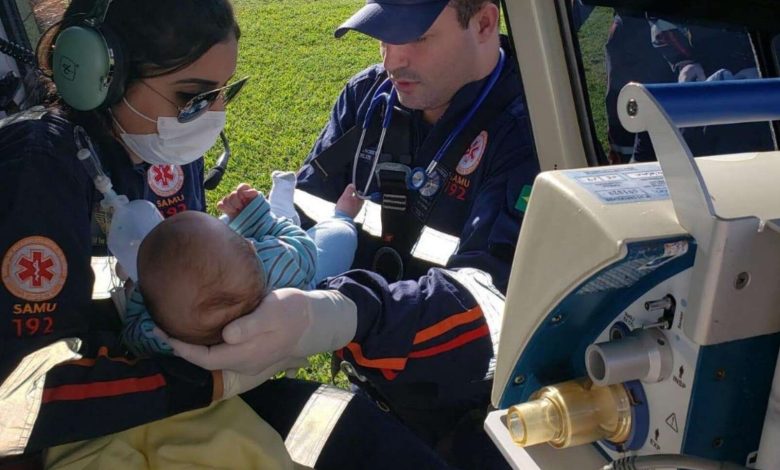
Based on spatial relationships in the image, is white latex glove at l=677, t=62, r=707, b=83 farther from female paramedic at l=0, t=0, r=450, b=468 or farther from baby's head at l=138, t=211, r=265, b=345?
baby's head at l=138, t=211, r=265, b=345

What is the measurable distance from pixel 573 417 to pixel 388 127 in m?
1.73

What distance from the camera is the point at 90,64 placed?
1.77m

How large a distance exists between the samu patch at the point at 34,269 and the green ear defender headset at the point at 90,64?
0.40 m

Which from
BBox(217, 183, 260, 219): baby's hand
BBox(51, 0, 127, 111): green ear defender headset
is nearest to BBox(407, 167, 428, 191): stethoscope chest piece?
BBox(217, 183, 260, 219): baby's hand

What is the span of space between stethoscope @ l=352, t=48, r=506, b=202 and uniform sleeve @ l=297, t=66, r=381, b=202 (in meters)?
0.08

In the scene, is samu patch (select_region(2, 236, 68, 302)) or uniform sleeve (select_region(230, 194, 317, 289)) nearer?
samu patch (select_region(2, 236, 68, 302))

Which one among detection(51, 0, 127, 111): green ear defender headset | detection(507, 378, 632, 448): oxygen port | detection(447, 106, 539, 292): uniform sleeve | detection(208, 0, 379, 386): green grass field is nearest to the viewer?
detection(507, 378, 632, 448): oxygen port

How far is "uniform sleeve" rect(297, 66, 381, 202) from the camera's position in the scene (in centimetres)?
284

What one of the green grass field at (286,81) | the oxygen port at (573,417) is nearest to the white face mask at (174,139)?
the oxygen port at (573,417)

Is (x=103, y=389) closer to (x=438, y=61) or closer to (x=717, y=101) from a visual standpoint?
(x=717, y=101)

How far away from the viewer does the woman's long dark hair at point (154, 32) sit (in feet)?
6.10

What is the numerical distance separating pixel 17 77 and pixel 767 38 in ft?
7.28

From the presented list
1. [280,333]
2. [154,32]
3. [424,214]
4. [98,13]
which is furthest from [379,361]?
[98,13]

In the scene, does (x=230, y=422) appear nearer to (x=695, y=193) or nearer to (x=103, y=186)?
(x=103, y=186)
